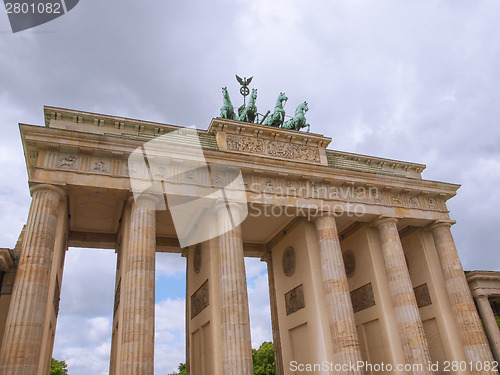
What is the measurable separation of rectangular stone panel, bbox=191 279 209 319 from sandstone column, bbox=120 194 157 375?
13.3 ft

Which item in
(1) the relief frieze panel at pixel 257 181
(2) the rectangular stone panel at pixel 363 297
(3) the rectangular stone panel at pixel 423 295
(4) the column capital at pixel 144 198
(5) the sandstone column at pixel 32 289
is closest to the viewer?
(5) the sandstone column at pixel 32 289

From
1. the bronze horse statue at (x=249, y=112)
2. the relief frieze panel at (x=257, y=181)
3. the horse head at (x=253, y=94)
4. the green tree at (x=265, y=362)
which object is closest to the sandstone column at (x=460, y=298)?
the relief frieze panel at (x=257, y=181)

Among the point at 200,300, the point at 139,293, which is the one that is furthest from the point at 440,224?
the point at 139,293

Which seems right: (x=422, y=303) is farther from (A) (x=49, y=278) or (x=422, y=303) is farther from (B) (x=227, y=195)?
(A) (x=49, y=278)

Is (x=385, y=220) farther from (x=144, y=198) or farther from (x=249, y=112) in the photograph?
(x=144, y=198)

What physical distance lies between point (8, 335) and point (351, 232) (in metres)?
17.9

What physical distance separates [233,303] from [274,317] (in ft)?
29.7

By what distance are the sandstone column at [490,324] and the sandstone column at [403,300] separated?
244 inches

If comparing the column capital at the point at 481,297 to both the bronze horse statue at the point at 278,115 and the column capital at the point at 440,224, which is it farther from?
the bronze horse statue at the point at 278,115

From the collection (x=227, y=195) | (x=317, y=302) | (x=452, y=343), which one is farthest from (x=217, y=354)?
(x=452, y=343)

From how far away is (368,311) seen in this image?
22141 mm

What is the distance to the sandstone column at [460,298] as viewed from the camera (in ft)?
66.5

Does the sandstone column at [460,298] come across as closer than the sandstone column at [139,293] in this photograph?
No

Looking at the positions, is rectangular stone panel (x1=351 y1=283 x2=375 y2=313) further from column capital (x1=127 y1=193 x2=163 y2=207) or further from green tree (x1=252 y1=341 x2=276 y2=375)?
green tree (x1=252 y1=341 x2=276 y2=375)
